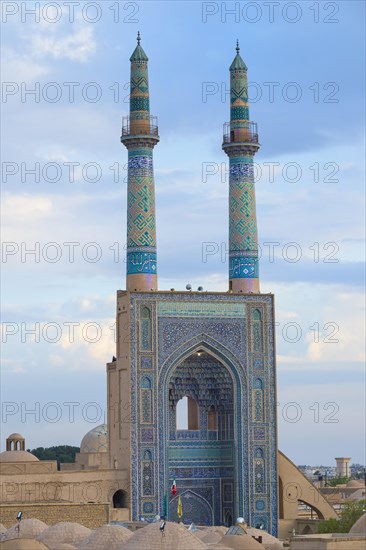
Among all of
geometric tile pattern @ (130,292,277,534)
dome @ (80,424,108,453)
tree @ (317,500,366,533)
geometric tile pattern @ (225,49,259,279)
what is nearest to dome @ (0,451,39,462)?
dome @ (80,424,108,453)

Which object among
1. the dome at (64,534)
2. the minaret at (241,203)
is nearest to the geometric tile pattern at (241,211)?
the minaret at (241,203)

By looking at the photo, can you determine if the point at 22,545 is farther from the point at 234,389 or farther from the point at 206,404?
the point at 206,404

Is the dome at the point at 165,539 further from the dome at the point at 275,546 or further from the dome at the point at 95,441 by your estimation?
the dome at the point at 95,441

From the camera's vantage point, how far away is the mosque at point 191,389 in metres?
40.8

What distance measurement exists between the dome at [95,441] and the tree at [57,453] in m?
24.9

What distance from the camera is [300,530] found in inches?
1676

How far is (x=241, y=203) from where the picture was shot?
43.1 meters

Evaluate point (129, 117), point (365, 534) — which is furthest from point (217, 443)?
point (365, 534)

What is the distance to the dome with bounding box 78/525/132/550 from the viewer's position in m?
30.0

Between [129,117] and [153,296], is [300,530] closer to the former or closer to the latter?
[153,296]

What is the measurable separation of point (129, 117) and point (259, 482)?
33.4 feet

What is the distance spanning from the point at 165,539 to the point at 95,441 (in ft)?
72.5

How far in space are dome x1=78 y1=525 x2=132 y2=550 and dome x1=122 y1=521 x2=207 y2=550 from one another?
179 cm

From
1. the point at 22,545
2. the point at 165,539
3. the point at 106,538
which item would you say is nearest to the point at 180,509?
the point at 106,538
